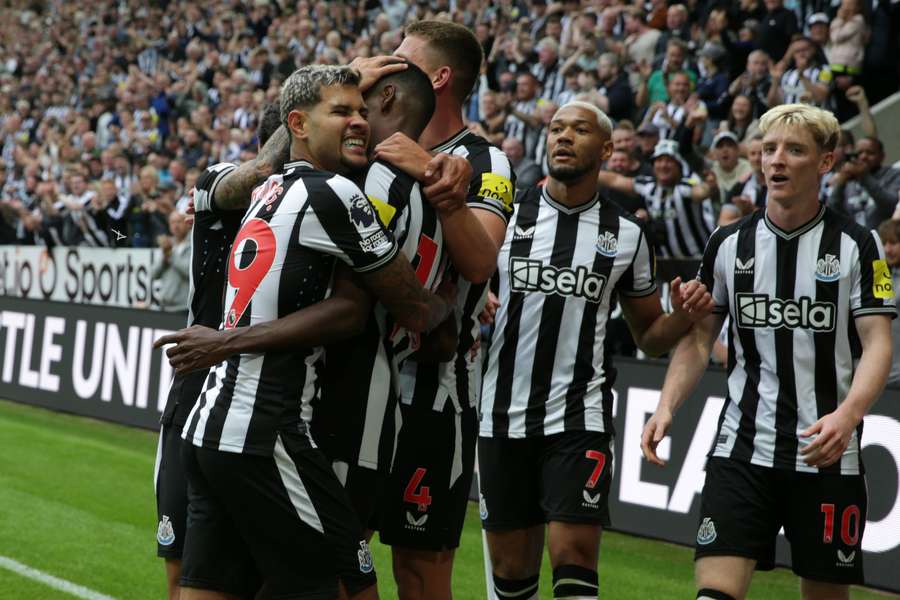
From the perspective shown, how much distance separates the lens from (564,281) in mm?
5172

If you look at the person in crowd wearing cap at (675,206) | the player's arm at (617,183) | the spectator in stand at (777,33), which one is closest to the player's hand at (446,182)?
the player's arm at (617,183)

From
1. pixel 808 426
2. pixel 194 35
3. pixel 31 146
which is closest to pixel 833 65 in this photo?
pixel 808 426

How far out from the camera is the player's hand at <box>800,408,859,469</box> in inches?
153

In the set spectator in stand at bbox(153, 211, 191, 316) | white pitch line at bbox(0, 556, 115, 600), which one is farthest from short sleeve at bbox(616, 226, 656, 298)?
spectator in stand at bbox(153, 211, 191, 316)

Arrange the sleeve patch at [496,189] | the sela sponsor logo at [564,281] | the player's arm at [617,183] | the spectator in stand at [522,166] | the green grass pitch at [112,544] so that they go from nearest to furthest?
the sleeve patch at [496,189] < the sela sponsor logo at [564,281] < the green grass pitch at [112,544] < the player's arm at [617,183] < the spectator in stand at [522,166]

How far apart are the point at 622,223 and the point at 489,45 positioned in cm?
1175

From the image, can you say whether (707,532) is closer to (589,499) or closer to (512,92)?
(589,499)

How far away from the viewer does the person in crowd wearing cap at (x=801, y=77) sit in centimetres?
1133

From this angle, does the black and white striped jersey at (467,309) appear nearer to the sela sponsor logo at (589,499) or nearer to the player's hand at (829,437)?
the sela sponsor logo at (589,499)

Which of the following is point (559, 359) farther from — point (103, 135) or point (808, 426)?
point (103, 135)

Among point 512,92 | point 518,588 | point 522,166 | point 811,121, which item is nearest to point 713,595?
point 518,588

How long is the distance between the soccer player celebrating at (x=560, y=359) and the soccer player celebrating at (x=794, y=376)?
0.58m

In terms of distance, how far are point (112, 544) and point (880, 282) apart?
5.06 m

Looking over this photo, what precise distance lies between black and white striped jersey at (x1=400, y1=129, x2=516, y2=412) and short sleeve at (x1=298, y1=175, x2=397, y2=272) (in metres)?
0.72
